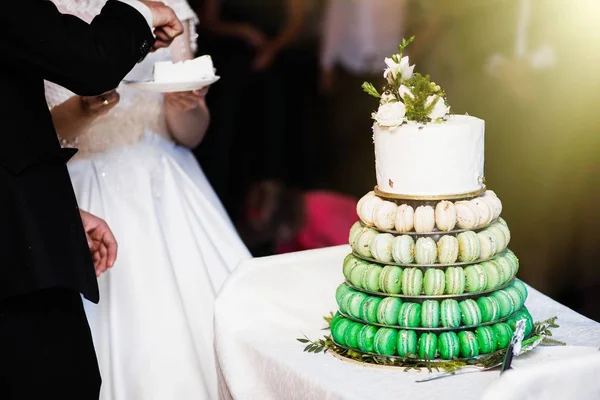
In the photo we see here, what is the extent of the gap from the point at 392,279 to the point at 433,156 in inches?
8.3

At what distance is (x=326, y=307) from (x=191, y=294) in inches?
22.9

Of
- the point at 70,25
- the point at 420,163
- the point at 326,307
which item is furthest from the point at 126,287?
the point at 420,163

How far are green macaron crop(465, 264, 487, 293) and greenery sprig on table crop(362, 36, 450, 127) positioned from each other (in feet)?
0.83

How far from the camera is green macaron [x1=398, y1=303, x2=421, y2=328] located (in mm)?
1472

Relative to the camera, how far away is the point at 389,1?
473 centimetres

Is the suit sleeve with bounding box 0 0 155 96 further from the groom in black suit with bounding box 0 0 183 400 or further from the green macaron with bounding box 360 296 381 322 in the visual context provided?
the green macaron with bounding box 360 296 381 322

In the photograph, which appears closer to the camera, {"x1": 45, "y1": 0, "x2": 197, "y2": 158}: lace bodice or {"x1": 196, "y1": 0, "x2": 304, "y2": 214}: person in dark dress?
{"x1": 45, "y1": 0, "x2": 197, "y2": 158}: lace bodice

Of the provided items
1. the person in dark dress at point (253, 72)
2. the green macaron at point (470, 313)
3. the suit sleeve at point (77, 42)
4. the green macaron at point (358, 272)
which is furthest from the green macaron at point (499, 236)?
the person in dark dress at point (253, 72)

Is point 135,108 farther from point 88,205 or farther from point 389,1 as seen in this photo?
point 389,1

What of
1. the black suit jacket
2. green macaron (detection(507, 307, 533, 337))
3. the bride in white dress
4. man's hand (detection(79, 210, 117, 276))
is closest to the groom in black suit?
the black suit jacket

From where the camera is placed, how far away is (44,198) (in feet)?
5.39

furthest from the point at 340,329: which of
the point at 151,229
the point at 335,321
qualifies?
the point at 151,229

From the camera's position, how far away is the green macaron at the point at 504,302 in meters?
1.50

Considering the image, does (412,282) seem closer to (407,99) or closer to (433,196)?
(433,196)
